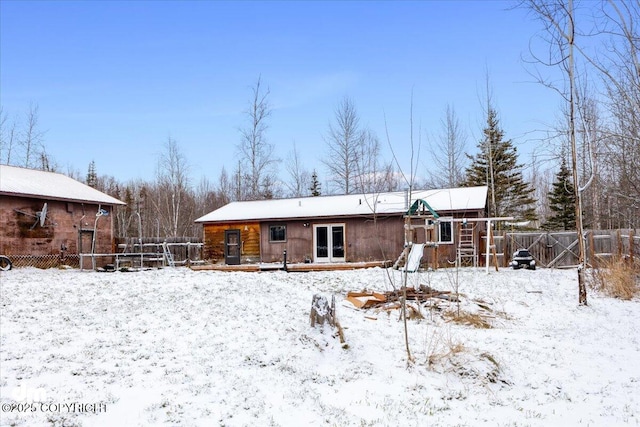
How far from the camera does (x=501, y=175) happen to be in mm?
29656

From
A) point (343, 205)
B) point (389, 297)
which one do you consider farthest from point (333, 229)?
point (389, 297)

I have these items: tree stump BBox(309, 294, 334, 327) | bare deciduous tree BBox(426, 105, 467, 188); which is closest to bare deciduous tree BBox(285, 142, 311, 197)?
bare deciduous tree BBox(426, 105, 467, 188)

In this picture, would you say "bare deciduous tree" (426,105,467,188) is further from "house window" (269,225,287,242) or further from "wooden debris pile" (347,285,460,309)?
"wooden debris pile" (347,285,460,309)

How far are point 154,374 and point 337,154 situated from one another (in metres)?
26.6

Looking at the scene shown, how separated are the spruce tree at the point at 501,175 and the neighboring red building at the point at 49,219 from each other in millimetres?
23049

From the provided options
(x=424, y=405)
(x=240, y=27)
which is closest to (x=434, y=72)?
(x=240, y=27)

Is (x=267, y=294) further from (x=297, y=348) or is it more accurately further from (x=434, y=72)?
(x=434, y=72)

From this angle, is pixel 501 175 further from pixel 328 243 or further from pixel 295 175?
pixel 295 175

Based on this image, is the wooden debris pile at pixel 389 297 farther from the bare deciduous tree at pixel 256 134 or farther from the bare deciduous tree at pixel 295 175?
the bare deciduous tree at pixel 295 175

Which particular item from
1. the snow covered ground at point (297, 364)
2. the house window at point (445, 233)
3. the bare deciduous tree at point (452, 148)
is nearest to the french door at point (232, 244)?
the house window at point (445, 233)

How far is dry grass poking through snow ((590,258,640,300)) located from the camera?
35.4 feet

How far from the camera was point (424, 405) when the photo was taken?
504 centimetres

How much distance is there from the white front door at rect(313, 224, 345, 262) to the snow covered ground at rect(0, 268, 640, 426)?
9.85 meters

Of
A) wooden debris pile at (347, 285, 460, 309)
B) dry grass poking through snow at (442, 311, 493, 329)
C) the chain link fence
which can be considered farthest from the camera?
the chain link fence
